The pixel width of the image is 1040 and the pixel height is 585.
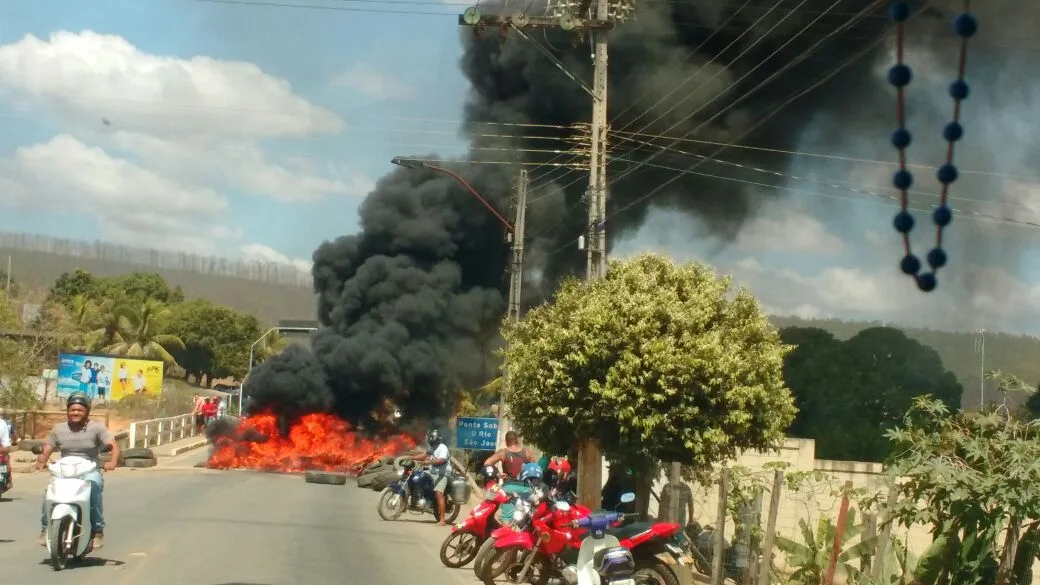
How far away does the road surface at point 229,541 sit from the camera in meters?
11.4

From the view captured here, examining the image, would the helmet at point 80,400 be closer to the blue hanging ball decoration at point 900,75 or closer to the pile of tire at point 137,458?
the blue hanging ball decoration at point 900,75

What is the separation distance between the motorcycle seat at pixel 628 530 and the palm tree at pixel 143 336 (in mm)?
61691

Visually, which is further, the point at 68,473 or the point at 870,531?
the point at 68,473

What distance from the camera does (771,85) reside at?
38094 millimetres

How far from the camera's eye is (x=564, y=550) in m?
12.3

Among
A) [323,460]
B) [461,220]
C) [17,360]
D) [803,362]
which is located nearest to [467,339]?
[461,220]

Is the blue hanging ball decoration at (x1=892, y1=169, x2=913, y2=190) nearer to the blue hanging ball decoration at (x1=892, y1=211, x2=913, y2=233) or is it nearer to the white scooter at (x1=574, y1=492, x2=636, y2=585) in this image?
the blue hanging ball decoration at (x1=892, y1=211, x2=913, y2=233)

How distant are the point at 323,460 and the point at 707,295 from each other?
23751 millimetres

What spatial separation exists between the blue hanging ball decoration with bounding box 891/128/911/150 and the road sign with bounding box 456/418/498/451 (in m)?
23.5

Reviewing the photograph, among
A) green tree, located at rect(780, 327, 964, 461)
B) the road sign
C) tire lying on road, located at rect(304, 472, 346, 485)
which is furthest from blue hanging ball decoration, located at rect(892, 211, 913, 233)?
green tree, located at rect(780, 327, 964, 461)

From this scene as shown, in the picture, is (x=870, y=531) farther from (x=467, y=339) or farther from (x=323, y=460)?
(x=467, y=339)

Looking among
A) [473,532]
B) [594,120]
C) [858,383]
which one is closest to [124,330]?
[858,383]

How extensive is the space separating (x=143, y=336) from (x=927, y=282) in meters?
70.1

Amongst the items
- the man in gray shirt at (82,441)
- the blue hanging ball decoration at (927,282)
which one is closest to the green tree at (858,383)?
the man in gray shirt at (82,441)
